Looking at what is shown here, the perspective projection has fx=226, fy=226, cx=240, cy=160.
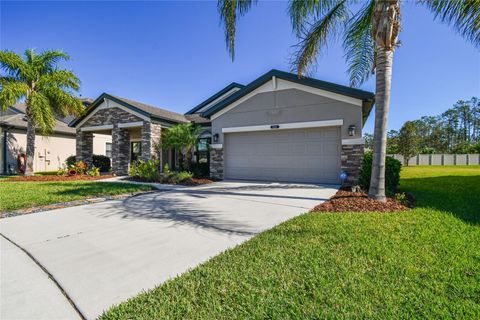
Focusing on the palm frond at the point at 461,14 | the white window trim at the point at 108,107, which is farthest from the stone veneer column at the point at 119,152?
the palm frond at the point at 461,14

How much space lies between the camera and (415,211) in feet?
17.7

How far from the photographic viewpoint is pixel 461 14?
5629 millimetres

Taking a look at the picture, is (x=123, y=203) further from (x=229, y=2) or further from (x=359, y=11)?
(x=359, y=11)

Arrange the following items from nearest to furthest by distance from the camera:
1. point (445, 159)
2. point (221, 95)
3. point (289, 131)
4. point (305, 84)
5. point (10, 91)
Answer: point (305, 84) < point (289, 131) < point (10, 91) < point (221, 95) < point (445, 159)

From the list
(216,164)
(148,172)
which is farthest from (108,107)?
(216,164)

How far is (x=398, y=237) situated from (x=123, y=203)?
664 cm

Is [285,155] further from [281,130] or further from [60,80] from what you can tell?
[60,80]

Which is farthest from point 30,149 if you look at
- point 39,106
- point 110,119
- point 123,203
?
point 123,203

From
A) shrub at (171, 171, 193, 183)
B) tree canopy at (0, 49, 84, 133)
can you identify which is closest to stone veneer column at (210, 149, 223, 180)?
shrub at (171, 171, 193, 183)

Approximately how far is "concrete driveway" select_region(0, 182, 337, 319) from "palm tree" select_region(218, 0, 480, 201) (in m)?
3.25

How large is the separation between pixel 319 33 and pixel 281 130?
14.7 ft

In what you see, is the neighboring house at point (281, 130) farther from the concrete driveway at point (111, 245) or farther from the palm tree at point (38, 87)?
the concrete driveway at point (111, 245)

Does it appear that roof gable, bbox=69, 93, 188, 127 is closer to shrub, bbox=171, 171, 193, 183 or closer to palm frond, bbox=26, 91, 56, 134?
palm frond, bbox=26, 91, 56, 134

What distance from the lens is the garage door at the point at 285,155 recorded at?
1025 centimetres
